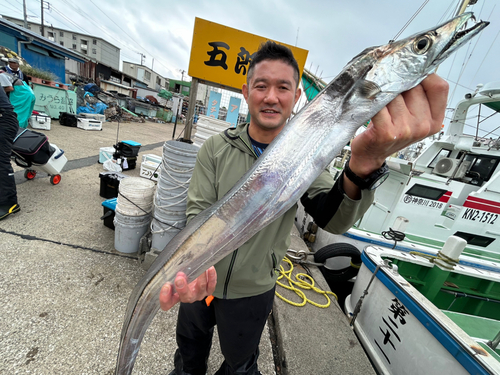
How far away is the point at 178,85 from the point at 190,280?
55.5 meters

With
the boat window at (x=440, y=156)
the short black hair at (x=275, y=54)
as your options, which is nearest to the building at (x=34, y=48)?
the short black hair at (x=275, y=54)

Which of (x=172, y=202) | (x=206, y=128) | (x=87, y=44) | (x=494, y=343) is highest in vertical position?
(x=87, y=44)

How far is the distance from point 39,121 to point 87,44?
186 feet

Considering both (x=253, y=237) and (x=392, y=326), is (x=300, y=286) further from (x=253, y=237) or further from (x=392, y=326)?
(x=253, y=237)

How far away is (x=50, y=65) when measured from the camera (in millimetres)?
15250

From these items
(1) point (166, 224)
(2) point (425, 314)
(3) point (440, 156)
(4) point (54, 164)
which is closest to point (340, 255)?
(2) point (425, 314)

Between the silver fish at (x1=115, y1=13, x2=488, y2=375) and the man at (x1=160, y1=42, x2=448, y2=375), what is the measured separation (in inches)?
6.9

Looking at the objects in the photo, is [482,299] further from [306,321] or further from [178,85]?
[178,85]

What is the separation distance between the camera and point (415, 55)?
0.97 m

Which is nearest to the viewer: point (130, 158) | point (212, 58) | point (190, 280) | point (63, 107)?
point (190, 280)

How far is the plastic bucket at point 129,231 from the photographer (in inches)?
125

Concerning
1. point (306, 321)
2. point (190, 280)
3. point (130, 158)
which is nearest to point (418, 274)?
point (306, 321)

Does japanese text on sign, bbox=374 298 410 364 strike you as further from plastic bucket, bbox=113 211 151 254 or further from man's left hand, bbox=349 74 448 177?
plastic bucket, bbox=113 211 151 254

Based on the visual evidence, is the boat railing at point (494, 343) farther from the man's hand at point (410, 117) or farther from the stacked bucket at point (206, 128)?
the stacked bucket at point (206, 128)
